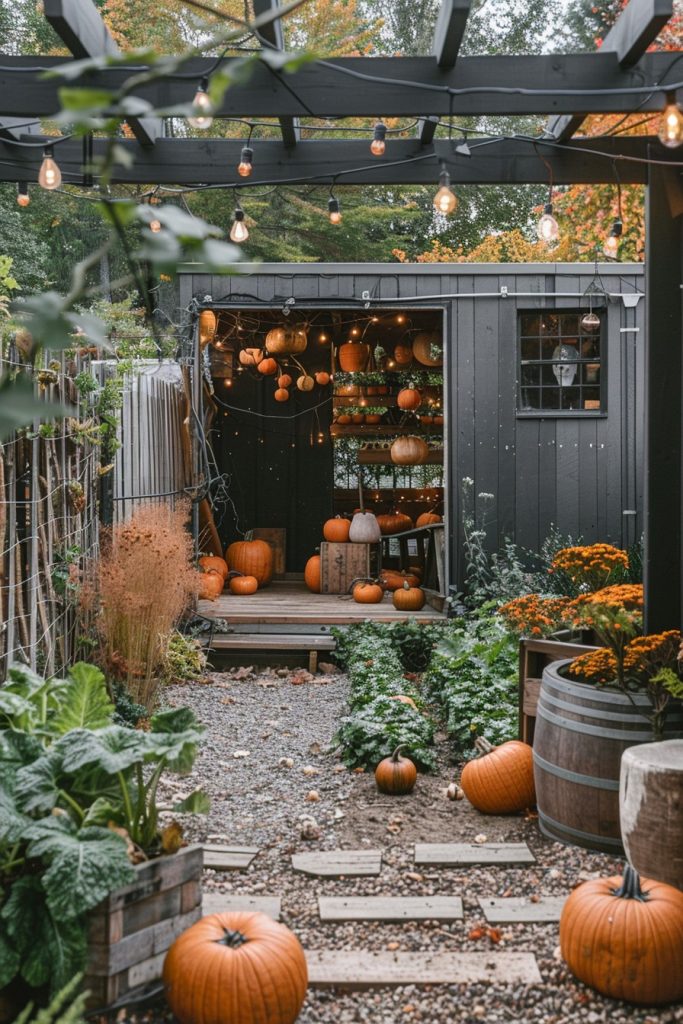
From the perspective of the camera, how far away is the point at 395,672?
6.21 m

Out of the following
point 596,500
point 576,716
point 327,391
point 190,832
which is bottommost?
point 190,832

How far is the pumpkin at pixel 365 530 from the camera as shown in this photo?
9.53 m

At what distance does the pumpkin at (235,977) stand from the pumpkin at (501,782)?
5.66 ft

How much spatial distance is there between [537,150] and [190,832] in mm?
3640

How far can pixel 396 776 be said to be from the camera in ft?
14.1

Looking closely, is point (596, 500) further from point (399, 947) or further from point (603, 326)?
point (399, 947)

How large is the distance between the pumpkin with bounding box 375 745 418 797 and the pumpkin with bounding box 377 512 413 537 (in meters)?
6.30

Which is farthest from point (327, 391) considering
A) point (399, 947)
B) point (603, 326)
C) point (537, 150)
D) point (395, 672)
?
point (399, 947)

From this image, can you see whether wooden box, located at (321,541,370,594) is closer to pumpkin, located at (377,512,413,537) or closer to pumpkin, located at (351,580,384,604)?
pumpkin, located at (351,580,384,604)

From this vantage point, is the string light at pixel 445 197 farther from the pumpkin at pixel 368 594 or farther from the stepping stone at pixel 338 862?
the pumpkin at pixel 368 594

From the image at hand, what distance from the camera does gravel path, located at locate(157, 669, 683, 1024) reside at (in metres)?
2.63

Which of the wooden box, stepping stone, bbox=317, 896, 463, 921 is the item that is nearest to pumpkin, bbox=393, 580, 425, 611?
the wooden box

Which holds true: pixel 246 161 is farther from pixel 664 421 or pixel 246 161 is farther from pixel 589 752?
pixel 589 752

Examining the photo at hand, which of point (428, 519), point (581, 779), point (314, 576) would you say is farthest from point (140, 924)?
point (428, 519)
